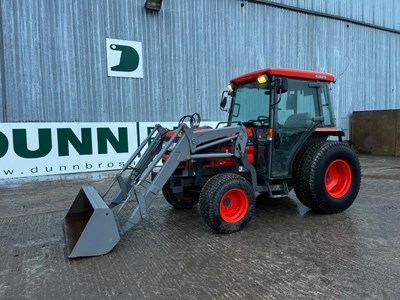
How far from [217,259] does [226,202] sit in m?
0.88

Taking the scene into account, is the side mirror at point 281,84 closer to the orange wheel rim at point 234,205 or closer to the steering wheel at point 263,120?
the steering wheel at point 263,120

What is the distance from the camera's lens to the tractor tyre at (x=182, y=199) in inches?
198

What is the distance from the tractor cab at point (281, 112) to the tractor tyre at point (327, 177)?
0.24m

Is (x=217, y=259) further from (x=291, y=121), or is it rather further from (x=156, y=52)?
(x=156, y=52)

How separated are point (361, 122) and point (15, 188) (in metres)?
12.7

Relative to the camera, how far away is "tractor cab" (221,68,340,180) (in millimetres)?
4398

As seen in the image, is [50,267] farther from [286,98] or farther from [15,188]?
[15,188]

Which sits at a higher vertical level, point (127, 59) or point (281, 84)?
point (127, 59)

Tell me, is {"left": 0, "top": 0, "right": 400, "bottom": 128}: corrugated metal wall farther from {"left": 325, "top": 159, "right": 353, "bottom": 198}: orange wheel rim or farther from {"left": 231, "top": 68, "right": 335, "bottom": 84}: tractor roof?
{"left": 325, "top": 159, "right": 353, "bottom": 198}: orange wheel rim

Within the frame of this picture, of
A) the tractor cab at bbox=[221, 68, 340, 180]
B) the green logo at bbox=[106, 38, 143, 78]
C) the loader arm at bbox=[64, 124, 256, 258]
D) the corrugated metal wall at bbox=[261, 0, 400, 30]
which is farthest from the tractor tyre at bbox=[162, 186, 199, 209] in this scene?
the corrugated metal wall at bbox=[261, 0, 400, 30]

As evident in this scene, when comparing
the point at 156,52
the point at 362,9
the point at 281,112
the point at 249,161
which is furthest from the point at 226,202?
the point at 362,9

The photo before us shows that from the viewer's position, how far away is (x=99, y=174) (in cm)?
870

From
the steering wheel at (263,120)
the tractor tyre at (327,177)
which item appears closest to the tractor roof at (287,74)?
the steering wheel at (263,120)

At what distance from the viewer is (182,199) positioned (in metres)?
5.10
